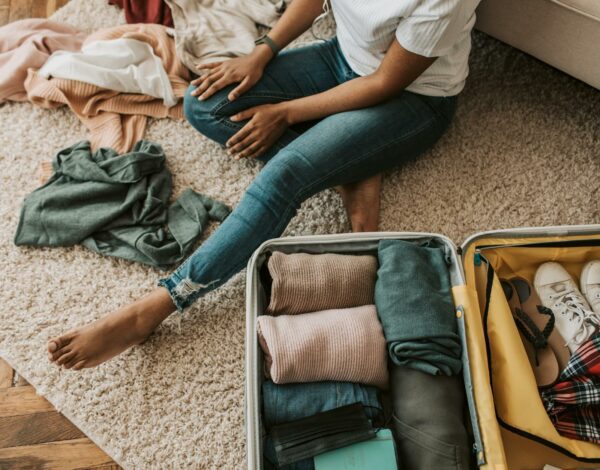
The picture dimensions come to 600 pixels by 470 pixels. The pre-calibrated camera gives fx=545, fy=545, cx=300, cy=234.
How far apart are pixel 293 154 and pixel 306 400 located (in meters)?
0.45

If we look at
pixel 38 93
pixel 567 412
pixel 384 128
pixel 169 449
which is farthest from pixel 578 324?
pixel 38 93

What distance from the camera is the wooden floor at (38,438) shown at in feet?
3.33

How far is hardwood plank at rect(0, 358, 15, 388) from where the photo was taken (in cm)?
108

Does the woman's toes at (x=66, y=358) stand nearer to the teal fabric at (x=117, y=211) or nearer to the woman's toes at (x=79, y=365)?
the woman's toes at (x=79, y=365)

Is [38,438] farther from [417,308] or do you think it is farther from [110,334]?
[417,308]

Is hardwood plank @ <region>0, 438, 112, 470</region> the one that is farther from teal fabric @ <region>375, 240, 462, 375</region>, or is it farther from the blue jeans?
teal fabric @ <region>375, 240, 462, 375</region>

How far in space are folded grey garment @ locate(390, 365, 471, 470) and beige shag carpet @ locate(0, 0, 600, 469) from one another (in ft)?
1.09

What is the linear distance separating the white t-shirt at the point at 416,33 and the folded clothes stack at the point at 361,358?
35 centimetres

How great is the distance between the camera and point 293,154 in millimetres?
1045

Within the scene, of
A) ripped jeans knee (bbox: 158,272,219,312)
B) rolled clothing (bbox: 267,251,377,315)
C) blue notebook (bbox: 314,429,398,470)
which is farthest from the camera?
ripped jeans knee (bbox: 158,272,219,312)

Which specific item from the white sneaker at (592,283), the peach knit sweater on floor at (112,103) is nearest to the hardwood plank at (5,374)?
the peach knit sweater on floor at (112,103)

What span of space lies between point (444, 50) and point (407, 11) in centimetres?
10

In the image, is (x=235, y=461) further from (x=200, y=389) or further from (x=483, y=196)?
(x=483, y=196)

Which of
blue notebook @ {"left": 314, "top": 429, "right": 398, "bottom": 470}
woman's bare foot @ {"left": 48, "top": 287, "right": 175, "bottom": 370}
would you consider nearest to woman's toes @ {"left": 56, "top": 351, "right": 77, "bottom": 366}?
woman's bare foot @ {"left": 48, "top": 287, "right": 175, "bottom": 370}
